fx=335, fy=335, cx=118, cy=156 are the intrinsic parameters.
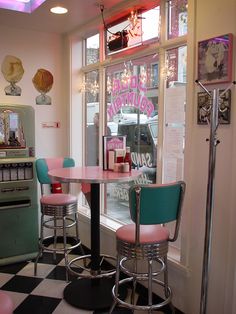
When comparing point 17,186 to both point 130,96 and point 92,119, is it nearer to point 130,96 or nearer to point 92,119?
point 92,119

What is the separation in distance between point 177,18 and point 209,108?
3.21 feet

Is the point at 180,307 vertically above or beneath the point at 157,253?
beneath

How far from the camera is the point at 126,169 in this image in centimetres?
262

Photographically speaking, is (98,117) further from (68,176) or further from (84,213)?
(68,176)

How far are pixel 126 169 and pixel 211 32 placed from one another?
114cm

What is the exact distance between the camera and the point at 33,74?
3.93 m

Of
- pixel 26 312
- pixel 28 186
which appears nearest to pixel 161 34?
pixel 28 186

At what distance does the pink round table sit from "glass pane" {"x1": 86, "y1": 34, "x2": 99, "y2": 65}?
169 cm

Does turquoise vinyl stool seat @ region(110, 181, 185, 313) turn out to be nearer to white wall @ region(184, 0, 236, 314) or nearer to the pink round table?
white wall @ region(184, 0, 236, 314)

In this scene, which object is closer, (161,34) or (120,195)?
(161,34)

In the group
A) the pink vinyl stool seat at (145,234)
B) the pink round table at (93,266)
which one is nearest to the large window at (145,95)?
the pink round table at (93,266)

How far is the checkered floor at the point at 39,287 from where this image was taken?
2.62 metres

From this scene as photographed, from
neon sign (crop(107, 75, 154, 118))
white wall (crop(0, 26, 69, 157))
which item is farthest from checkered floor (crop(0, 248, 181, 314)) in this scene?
neon sign (crop(107, 75, 154, 118))

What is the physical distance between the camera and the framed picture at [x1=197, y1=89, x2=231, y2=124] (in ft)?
6.77
